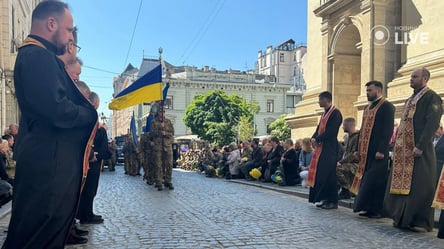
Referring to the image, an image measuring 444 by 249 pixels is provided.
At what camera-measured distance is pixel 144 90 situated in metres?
12.8

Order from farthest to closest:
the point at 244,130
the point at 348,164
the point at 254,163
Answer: the point at 244,130 → the point at 254,163 → the point at 348,164

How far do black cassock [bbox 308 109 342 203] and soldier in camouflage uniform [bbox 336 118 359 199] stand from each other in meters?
0.44

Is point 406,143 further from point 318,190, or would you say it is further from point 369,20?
point 369,20

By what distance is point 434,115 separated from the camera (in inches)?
245

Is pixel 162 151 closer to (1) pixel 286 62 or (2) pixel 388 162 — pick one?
(2) pixel 388 162

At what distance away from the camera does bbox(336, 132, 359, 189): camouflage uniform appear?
8688 millimetres

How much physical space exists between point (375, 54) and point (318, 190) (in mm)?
9633

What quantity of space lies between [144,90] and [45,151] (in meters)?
10.5

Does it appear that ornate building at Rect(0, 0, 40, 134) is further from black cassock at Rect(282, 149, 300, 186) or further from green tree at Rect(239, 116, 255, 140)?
green tree at Rect(239, 116, 255, 140)

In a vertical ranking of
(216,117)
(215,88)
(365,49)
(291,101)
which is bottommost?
(365,49)

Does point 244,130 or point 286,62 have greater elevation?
point 286,62

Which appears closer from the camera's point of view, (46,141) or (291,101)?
(46,141)

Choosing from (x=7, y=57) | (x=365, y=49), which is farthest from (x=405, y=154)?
(x=7, y=57)

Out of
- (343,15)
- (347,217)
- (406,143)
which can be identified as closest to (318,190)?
(347,217)
